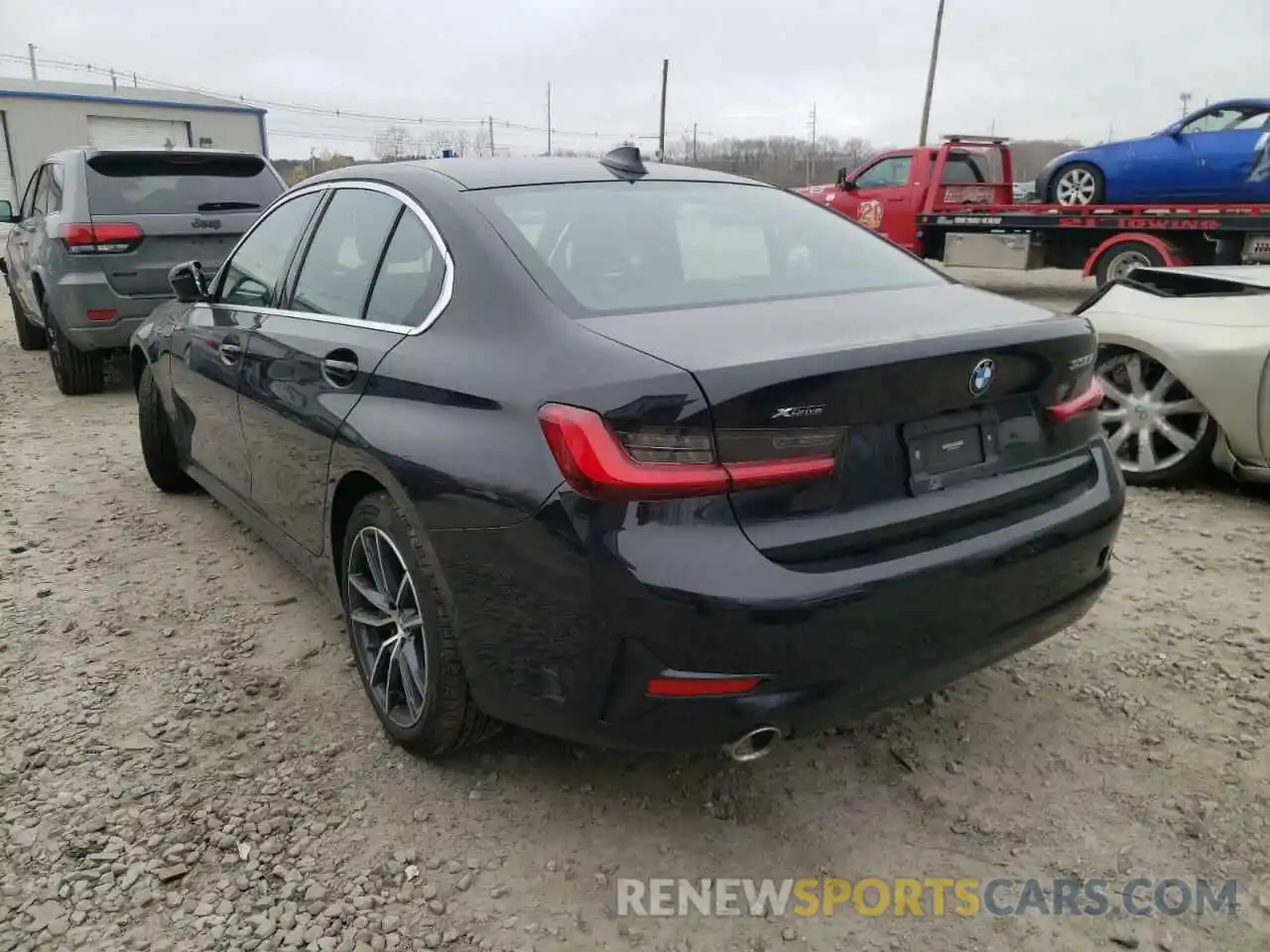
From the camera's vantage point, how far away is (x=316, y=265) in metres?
3.27

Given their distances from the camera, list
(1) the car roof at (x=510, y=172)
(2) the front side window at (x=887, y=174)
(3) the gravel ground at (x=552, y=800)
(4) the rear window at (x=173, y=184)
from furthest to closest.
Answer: (2) the front side window at (x=887, y=174)
(4) the rear window at (x=173, y=184)
(1) the car roof at (x=510, y=172)
(3) the gravel ground at (x=552, y=800)

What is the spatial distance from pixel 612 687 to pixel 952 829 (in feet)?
3.31

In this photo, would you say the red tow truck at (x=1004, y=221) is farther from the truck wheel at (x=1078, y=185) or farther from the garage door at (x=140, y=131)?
the garage door at (x=140, y=131)

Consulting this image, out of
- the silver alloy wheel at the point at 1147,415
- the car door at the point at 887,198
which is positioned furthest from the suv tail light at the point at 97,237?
the car door at the point at 887,198

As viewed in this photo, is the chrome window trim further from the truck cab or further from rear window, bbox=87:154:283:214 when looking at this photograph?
the truck cab

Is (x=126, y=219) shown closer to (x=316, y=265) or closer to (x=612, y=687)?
(x=316, y=265)

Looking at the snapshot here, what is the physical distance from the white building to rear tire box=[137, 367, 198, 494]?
95.2 feet

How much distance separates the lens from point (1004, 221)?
533 inches

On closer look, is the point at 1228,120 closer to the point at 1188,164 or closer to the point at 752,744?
the point at 1188,164

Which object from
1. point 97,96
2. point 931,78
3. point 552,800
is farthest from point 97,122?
point 552,800

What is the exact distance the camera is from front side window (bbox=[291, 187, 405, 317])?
296cm

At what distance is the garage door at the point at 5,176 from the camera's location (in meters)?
31.8

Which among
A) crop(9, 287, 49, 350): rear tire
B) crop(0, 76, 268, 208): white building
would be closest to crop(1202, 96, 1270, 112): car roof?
crop(9, 287, 49, 350): rear tire

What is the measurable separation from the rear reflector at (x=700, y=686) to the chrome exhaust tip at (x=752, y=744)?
103 mm
